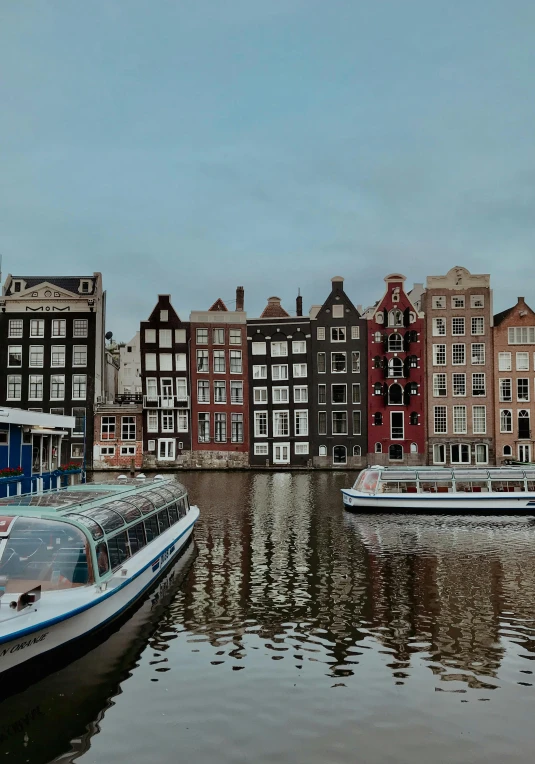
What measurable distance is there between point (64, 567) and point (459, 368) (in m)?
69.1

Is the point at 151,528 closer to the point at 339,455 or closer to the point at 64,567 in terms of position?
the point at 64,567

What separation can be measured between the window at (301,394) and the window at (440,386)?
1554 cm

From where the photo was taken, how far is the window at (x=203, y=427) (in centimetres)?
7775

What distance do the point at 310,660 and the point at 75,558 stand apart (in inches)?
222

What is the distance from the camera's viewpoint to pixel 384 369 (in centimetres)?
7744

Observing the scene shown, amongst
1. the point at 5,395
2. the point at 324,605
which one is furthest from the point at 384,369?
the point at 324,605

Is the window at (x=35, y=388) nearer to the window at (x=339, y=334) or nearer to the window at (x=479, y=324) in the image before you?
the window at (x=339, y=334)

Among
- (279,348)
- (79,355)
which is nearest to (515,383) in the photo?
(279,348)


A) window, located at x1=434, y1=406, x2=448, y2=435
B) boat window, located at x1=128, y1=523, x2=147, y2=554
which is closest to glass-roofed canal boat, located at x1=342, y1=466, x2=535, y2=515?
boat window, located at x1=128, y1=523, x2=147, y2=554

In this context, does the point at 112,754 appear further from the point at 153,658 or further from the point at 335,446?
the point at 335,446

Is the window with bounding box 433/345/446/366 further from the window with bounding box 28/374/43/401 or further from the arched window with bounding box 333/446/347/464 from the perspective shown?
the window with bounding box 28/374/43/401

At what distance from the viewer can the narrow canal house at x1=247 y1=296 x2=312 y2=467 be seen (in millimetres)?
78125

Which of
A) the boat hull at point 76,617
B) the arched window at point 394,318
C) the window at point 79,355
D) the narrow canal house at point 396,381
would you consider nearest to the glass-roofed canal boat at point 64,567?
the boat hull at point 76,617

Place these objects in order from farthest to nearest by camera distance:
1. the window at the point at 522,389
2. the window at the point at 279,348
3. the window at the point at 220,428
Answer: the window at the point at 279,348, the window at the point at 220,428, the window at the point at 522,389
